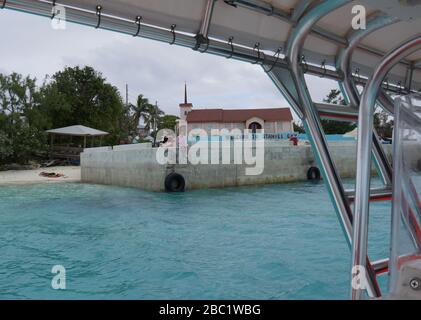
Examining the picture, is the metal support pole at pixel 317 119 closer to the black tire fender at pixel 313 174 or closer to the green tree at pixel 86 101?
the black tire fender at pixel 313 174

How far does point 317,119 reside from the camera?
2014mm

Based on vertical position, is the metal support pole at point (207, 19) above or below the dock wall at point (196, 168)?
above

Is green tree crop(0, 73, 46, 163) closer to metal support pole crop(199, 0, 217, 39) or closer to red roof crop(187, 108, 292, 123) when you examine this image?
red roof crop(187, 108, 292, 123)

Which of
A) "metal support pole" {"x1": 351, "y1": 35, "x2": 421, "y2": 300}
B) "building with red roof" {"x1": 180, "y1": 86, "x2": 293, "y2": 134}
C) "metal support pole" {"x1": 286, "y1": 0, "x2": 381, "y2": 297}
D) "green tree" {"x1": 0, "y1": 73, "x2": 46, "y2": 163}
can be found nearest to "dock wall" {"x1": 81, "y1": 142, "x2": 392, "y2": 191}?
"green tree" {"x1": 0, "y1": 73, "x2": 46, "y2": 163}

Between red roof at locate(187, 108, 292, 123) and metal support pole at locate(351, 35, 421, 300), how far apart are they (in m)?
39.2

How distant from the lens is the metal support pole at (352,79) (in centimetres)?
208

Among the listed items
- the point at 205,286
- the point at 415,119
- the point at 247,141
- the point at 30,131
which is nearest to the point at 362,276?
the point at 415,119

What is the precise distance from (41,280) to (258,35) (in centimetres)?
469

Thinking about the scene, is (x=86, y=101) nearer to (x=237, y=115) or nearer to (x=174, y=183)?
(x=237, y=115)

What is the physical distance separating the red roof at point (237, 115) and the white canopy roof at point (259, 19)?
38.1 m

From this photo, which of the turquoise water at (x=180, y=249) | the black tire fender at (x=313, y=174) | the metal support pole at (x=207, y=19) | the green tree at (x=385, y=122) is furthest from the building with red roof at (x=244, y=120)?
the metal support pole at (x=207, y=19)

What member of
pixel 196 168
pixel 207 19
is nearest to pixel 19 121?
pixel 196 168

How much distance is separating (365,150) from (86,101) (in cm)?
3375

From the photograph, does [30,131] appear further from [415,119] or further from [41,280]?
[415,119]
